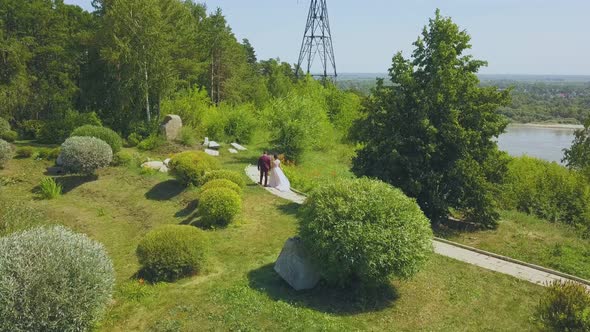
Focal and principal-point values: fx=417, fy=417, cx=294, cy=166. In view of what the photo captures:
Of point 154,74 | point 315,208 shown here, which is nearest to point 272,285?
point 315,208

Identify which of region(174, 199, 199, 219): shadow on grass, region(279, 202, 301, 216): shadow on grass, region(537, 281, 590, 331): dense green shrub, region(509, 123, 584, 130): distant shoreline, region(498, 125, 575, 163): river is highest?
region(537, 281, 590, 331): dense green shrub

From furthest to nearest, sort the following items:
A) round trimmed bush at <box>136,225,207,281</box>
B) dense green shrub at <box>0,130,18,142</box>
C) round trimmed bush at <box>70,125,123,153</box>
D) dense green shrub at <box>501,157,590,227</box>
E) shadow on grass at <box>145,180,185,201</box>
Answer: dense green shrub at <box>0,130,18,142</box> → round trimmed bush at <box>70,125,123,153</box> → dense green shrub at <box>501,157,590,227</box> → shadow on grass at <box>145,180,185,201</box> → round trimmed bush at <box>136,225,207,281</box>

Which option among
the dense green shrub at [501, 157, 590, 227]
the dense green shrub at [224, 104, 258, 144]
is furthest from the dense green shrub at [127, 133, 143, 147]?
the dense green shrub at [501, 157, 590, 227]

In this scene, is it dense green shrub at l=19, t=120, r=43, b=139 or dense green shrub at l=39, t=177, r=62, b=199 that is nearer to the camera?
dense green shrub at l=39, t=177, r=62, b=199

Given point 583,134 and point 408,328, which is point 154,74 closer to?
point 408,328

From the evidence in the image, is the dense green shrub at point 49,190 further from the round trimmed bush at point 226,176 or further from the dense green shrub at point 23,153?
the round trimmed bush at point 226,176

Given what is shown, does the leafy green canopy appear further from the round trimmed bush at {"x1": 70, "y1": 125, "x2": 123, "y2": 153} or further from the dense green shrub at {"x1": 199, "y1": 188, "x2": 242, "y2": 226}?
the round trimmed bush at {"x1": 70, "y1": 125, "x2": 123, "y2": 153}

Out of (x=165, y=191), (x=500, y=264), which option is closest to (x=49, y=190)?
(x=165, y=191)

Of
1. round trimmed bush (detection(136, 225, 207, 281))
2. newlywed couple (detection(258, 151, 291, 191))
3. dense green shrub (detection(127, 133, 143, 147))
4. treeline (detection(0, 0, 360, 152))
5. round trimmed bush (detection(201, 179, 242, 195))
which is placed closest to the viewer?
round trimmed bush (detection(136, 225, 207, 281))
